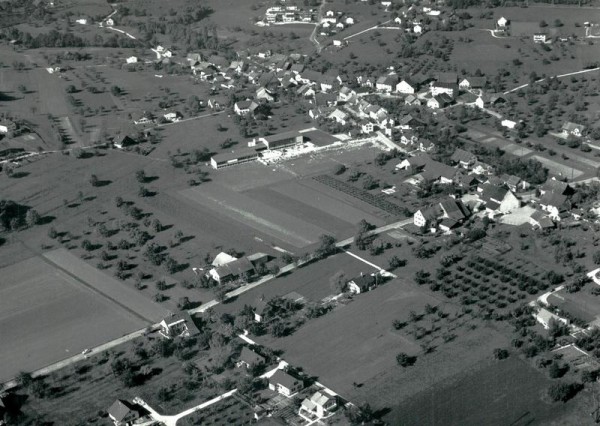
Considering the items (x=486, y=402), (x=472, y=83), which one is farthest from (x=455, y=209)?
(x=472, y=83)

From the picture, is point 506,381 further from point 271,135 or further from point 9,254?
point 271,135

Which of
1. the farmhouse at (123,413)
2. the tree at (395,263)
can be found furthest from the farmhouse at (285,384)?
the tree at (395,263)

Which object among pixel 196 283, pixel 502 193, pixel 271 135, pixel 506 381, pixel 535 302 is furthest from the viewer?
pixel 271 135

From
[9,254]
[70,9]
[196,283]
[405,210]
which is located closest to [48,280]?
[9,254]

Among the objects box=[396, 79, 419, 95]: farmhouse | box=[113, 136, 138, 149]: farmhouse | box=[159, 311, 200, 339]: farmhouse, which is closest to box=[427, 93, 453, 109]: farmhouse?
box=[396, 79, 419, 95]: farmhouse

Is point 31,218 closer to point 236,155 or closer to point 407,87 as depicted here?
point 236,155

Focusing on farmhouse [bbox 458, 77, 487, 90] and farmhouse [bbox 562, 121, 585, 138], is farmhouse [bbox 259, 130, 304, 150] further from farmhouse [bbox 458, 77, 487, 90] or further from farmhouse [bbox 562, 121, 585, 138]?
farmhouse [bbox 562, 121, 585, 138]
